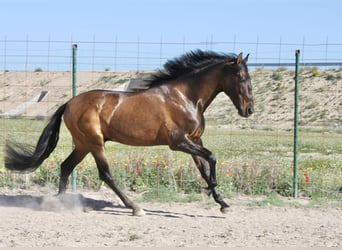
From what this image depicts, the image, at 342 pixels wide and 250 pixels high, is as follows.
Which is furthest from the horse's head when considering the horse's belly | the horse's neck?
the horse's belly

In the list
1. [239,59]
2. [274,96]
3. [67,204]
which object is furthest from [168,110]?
[274,96]

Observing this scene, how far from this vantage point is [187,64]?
9.04 m

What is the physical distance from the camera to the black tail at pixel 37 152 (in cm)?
934

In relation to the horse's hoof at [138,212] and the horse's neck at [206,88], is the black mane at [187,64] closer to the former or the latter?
the horse's neck at [206,88]

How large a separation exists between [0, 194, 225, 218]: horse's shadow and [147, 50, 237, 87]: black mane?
1.79 meters

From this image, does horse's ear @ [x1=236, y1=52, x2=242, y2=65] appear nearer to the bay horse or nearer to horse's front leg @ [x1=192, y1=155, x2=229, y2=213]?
the bay horse

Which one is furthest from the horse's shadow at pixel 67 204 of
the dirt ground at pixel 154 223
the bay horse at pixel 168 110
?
the bay horse at pixel 168 110

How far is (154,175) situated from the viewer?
10.4 meters

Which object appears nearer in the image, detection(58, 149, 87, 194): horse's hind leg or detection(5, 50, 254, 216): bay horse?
detection(5, 50, 254, 216): bay horse

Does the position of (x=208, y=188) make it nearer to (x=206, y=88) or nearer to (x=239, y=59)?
(x=206, y=88)

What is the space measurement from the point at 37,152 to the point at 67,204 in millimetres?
871

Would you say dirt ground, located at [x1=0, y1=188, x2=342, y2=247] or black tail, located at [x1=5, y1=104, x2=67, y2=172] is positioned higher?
black tail, located at [x1=5, y1=104, x2=67, y2=172]

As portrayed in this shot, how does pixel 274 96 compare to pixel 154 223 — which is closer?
pixel 154 223

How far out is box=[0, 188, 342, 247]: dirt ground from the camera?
269 inches
